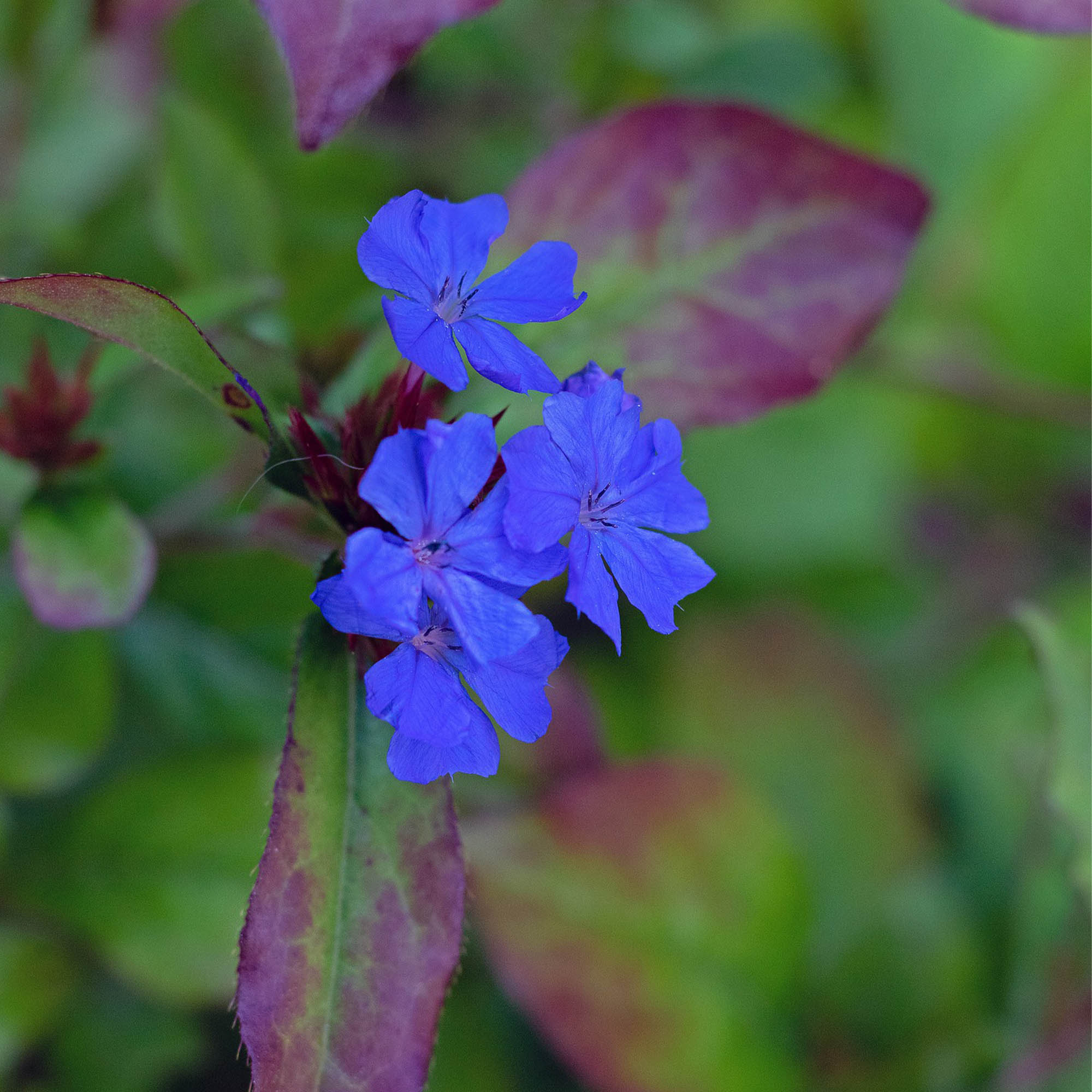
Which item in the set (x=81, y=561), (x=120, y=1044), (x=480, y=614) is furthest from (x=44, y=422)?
(x=120, y=1044)

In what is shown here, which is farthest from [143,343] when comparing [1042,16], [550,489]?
[1042,16]

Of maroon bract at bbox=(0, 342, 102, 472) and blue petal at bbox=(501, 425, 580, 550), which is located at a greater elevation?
blue petal at bbox=(501, 425, 580, 550)

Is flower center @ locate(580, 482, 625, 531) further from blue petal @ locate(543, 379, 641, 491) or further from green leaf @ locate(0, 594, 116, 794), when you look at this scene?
green leaf @ locate(0, 594, 116, 794)

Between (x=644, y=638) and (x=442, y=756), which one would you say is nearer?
(x=442, y=756)

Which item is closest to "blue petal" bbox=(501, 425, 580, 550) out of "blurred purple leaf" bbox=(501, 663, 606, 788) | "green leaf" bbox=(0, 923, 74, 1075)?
"blurred purple leaf" bbox=(501, 663, 606, 788)

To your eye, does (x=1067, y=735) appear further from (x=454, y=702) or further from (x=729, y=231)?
(x=454, y=702)

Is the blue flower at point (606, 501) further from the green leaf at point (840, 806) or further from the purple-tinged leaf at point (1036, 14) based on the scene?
the green leaf at point (840, 806)
